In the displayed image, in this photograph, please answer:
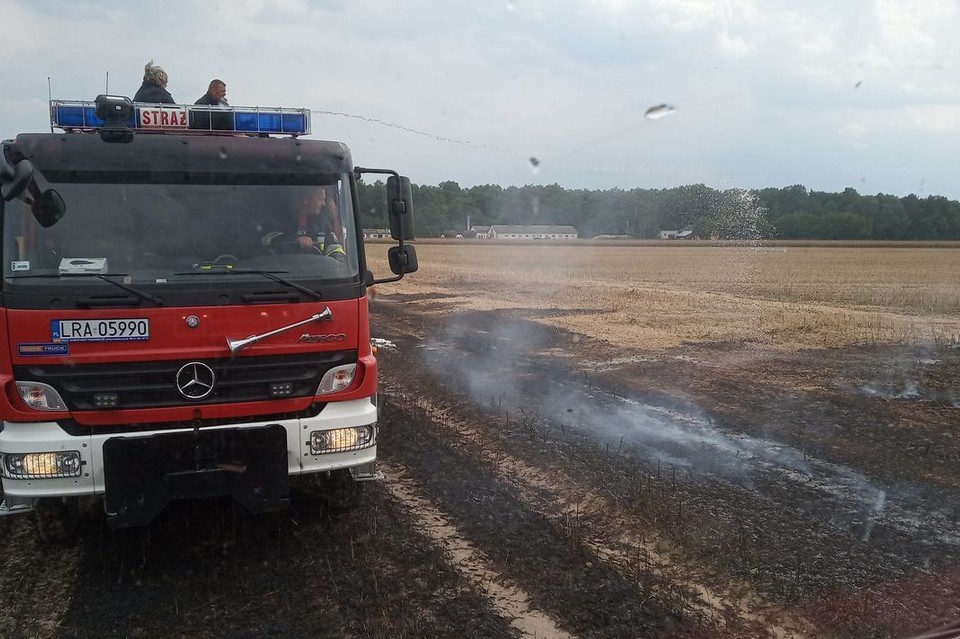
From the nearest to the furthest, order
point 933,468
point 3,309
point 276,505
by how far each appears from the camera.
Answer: point 3,309
point 276,505
point 933,468

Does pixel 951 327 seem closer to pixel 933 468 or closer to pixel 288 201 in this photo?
pixel 933 468

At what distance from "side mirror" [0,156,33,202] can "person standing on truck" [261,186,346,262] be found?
1.26 meters

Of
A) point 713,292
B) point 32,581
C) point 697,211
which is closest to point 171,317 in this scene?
point 32,581

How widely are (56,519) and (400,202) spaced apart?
288cm

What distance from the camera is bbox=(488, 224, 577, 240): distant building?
38719 mm

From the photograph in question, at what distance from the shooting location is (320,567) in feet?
14.0

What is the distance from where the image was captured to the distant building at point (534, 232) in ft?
127

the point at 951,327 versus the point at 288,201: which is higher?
the point at 288,201

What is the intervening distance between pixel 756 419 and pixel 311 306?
16.4ft

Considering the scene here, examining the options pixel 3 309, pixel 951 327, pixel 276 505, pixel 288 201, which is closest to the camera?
pixel 3 309


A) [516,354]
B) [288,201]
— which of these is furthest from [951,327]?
[288,201]

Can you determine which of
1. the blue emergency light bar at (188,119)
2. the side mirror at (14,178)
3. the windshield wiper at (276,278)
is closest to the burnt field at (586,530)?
the windshield wiper at (276,278)

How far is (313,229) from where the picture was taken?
460cm

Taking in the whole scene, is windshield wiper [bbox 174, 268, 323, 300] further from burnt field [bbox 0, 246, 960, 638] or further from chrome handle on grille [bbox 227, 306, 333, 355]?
burnt field [bbox 0, 246, 960, 638]
